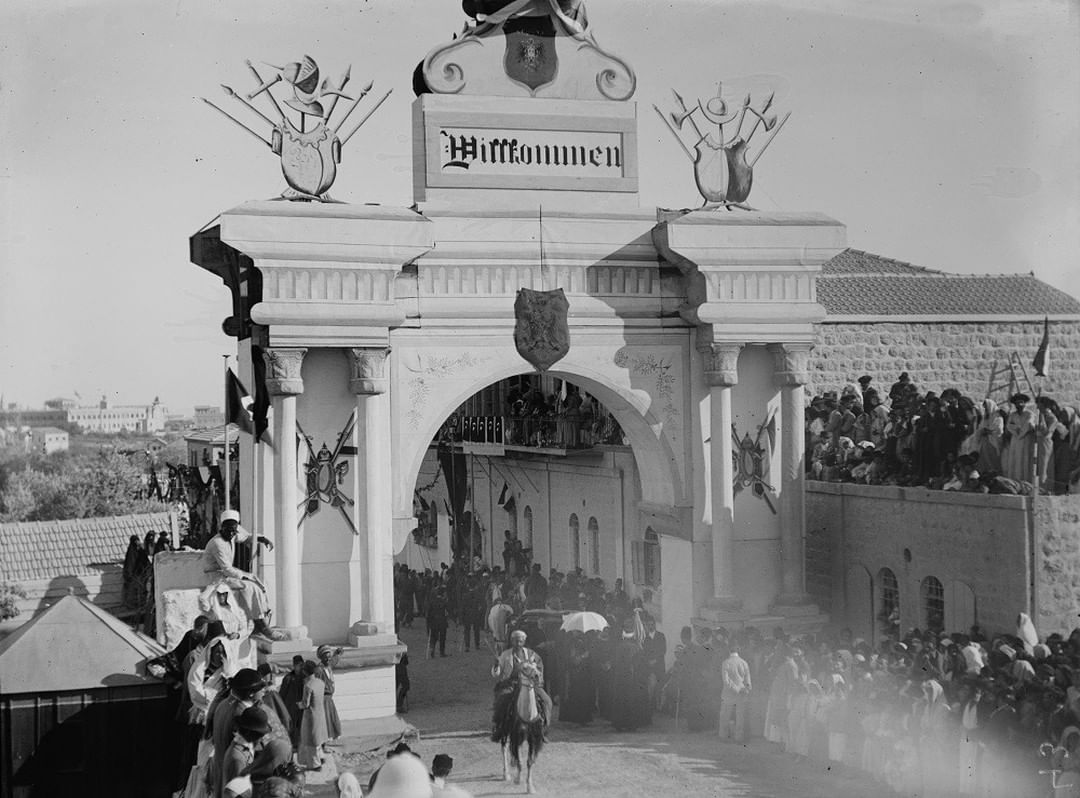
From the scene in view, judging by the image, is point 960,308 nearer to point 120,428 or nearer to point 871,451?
point 871,451

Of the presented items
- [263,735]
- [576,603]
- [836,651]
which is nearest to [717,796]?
[836,651]

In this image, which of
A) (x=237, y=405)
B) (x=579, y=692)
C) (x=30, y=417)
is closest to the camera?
(x=237, y=405)

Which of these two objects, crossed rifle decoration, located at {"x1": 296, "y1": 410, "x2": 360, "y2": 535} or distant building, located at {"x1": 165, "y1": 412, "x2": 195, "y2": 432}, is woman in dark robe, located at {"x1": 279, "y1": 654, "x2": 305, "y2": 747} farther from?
distant building, located at {"x1": 165, "y1": 412, "x2": 195, "y2": 432}

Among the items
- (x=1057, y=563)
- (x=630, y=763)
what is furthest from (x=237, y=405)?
(x=1057, y=563)

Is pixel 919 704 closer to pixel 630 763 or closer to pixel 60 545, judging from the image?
pixel 630 763

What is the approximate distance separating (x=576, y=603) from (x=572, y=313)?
235 inches

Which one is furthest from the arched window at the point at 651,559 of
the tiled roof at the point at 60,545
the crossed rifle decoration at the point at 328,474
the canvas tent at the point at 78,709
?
the tiled roof at the point at 60,545

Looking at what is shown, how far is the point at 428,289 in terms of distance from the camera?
55.6 feet

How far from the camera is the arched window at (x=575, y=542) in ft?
89.5

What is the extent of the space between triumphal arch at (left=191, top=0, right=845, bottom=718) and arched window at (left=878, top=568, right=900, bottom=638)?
3.30 feet

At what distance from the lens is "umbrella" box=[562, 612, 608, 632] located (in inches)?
669

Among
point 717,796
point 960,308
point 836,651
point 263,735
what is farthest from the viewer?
point 960,308

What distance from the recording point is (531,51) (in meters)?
17.4

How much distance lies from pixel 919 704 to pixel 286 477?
7636mm
